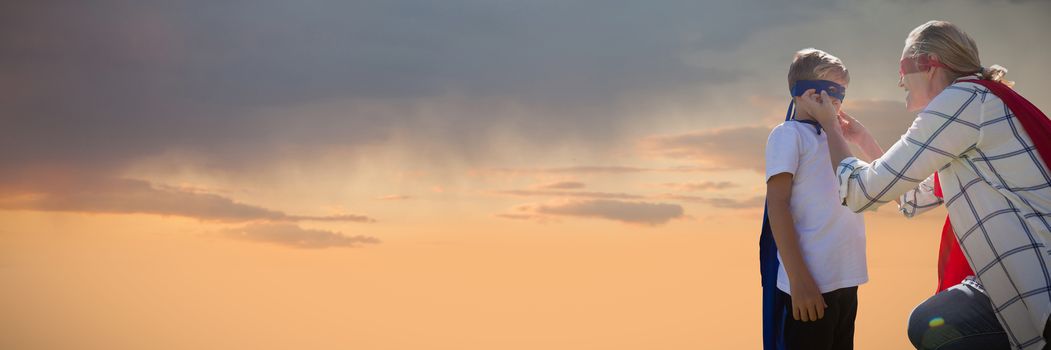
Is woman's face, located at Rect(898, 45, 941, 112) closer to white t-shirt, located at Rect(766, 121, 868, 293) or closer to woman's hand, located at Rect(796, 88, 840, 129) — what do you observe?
woman's hand, located at Rect(796, 88, 840, 129)

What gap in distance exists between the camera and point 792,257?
172 inches

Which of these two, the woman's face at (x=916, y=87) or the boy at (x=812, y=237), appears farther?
the boy at (x=812, y=237)

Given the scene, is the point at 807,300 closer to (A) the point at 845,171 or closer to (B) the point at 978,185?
(A) the point at 845,171

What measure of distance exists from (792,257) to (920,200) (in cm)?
80

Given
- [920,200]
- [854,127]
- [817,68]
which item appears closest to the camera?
[920,200]

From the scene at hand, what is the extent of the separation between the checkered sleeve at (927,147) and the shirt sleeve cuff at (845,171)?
0.19 feet

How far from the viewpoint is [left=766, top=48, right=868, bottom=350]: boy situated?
4375 millimetres

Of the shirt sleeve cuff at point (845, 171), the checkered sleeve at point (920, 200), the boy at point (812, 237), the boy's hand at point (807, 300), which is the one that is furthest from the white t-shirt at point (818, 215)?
the shirt sleeve cuff at point (845, 171)

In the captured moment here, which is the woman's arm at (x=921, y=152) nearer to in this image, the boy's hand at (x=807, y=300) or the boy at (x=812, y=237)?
the boy at (x=812, y=237)

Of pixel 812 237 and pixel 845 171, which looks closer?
pixel 845 171

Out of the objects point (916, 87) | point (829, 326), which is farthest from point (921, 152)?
point (829, 326)

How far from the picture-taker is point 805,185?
14.7ft

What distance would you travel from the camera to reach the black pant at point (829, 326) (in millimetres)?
4414

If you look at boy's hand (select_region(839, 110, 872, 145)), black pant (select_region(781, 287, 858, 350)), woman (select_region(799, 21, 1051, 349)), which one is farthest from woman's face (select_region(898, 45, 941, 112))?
black pant (select_region(781, 287, 858, 350))
